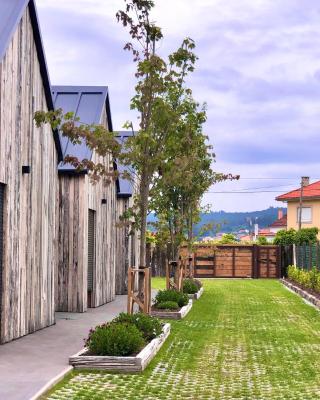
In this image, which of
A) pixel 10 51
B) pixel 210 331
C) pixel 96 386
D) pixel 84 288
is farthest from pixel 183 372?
pixel 84 288

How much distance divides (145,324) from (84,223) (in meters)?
7.31

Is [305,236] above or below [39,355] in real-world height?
above

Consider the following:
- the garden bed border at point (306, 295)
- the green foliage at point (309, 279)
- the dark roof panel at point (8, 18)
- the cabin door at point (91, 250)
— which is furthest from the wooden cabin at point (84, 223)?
the green foliage at point (309, 279)

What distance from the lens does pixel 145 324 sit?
12.8m

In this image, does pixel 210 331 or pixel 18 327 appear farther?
pixel 210 331

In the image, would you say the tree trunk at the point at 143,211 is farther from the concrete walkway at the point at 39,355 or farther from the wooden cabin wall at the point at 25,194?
the wooden cabin wall at the point at 25,194

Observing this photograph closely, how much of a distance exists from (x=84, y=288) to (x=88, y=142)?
7.20 m

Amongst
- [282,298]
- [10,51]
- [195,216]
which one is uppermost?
[10,51]

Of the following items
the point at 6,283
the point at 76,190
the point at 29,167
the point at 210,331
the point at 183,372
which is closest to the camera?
the point at 183,372

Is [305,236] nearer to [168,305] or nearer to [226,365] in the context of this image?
[168,305]

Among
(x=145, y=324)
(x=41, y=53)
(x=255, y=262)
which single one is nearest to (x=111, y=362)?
(x=145, y=324)

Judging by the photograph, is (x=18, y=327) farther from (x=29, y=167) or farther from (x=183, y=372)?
(x=183, y=372)

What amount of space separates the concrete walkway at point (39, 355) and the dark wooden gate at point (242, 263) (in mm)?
26212

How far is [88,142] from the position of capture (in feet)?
44.4
